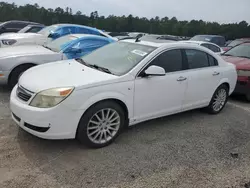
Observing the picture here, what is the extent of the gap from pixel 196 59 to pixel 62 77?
2479 mm

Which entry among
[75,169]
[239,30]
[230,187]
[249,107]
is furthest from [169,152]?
[239,30]

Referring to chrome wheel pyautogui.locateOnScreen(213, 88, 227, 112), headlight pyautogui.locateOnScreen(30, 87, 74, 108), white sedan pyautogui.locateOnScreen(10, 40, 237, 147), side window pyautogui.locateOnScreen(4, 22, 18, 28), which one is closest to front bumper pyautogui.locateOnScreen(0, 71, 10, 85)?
white sedan pyautogui.locateOnScreen(10, 40, 237, 147)

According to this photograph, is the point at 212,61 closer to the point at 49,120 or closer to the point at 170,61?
the point at 170,61

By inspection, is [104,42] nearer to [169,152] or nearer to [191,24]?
[169,152]

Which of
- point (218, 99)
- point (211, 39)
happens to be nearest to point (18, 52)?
point (218, 99)

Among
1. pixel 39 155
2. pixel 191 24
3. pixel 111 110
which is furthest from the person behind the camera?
pixel 191 24

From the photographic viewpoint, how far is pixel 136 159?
3375 millimetres

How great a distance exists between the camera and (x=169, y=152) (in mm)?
3627

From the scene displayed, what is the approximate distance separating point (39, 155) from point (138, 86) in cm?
164

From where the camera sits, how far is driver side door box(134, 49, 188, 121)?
381 cm

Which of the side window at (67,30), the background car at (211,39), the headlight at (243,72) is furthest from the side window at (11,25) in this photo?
the headlight at (243,72)

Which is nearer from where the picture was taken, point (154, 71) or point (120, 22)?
point (154, 71)

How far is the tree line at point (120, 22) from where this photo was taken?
39.9 metres

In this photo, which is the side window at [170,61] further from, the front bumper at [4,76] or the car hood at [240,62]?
the front bumper at [4,76]
